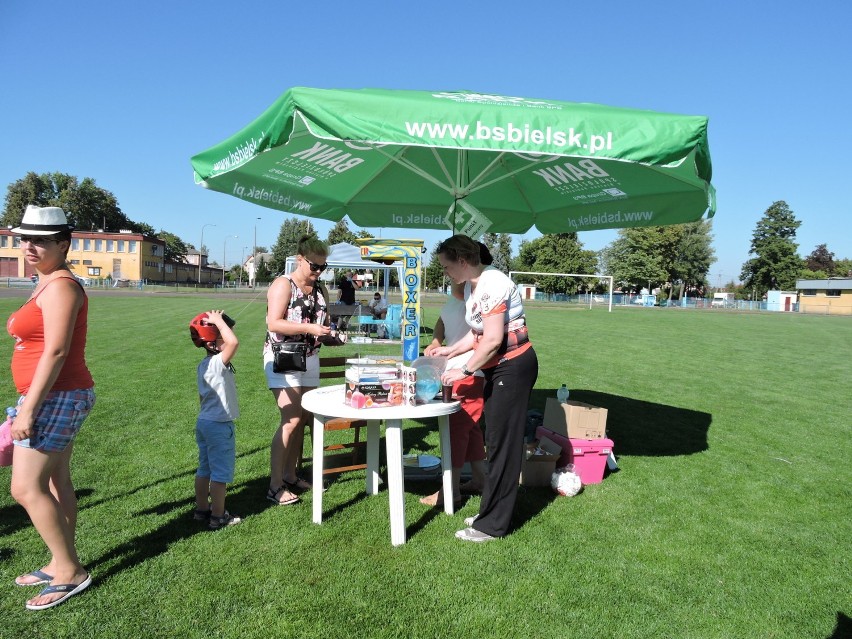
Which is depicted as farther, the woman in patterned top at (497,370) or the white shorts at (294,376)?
the white shorts at (294,376)

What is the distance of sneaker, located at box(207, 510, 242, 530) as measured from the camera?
357cm

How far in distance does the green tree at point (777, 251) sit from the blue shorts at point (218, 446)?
90.1 meters

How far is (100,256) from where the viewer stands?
6606 cm

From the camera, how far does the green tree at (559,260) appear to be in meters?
Answer: 72.9

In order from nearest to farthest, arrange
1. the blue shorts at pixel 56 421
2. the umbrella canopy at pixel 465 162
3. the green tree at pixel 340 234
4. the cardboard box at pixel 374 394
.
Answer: the blue shorts at pixel 56 421 → the umbrella canopy at pixel 465 162 → the cardboard box at pixel 374 394 → the green tree at pixel 340 234

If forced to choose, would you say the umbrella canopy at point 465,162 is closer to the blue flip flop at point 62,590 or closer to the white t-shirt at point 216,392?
the white t-shirt at point 216,392

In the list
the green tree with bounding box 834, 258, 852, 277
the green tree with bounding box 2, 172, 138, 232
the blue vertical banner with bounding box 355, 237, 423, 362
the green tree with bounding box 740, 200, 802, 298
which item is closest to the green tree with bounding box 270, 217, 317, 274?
the green tree with bounding box 2, 172, 138, 232

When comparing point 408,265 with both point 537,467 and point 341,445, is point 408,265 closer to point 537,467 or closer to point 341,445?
point 341,445

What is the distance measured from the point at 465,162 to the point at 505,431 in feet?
7.78

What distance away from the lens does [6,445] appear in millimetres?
2623

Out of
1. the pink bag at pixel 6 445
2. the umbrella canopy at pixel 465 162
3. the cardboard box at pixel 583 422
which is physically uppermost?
the umbrella canopy at pixel 465 162

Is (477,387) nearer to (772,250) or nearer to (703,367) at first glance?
(703,367)

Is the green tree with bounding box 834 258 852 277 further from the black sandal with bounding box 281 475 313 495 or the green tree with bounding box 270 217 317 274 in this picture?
the black sandal with bounding box 281 475 313 495

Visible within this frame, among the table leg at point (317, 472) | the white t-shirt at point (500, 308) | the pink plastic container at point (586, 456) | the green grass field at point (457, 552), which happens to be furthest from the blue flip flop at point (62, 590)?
the pink plastic container at point (586, 456)
